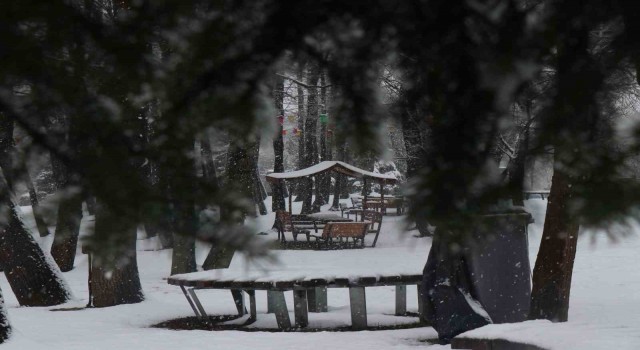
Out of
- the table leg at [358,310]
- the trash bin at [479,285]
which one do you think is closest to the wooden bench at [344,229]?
the table leg at [358,310]

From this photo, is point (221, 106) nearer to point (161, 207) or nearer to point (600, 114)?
point (161, 207)

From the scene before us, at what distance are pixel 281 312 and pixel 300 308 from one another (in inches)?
8.2

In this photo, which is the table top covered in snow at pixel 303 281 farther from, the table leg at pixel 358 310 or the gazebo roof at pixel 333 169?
the gazebo roof at pixel 333 169

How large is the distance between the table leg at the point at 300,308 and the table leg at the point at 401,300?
1424 millimetres

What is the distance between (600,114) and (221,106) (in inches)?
31.9

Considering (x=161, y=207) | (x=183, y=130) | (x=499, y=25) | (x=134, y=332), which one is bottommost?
(x=134, y=332)

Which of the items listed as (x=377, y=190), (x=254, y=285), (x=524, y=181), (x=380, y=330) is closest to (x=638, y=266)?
(x=380, y=330)

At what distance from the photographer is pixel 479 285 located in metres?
6.99

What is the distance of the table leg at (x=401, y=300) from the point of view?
31.3 ft

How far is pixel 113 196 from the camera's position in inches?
71.8

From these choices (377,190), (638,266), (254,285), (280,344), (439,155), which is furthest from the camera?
(377,190)

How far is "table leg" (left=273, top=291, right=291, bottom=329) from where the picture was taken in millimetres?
8539

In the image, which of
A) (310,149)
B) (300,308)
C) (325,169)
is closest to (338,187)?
(310,149)

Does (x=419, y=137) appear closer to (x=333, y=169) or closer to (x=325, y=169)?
(x=325, y=169)
